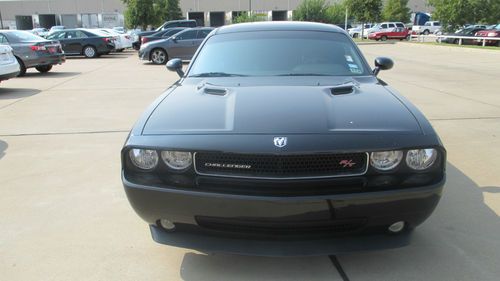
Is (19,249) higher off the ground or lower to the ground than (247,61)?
lower

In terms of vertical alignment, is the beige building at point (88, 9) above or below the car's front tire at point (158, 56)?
above

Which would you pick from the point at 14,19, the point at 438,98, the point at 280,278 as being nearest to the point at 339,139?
the point at 280,278

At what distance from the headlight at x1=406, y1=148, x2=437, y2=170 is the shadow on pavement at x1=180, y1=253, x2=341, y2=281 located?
850mm

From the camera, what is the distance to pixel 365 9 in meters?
46.3

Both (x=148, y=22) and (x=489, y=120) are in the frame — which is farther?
(x=148, y=22)

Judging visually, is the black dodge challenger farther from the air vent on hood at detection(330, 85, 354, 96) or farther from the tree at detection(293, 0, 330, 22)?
the tree at detection(293, 0, 330, 22)

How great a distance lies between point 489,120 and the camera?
732 centimetres

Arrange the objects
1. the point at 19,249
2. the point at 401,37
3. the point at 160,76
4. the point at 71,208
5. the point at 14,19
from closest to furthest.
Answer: the point at 19,249 < the point at 71,208 < the point at 160,76 < the point at 401,37 < the point at 14,19

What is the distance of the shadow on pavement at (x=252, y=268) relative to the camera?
112 inches

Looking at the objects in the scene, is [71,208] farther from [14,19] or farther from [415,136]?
[14,19]

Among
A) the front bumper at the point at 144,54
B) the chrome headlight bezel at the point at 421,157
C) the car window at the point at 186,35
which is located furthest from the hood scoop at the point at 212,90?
the front bumper at the point at 144,54

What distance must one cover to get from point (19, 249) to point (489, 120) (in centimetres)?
695

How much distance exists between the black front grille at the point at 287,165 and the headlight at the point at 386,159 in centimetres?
6

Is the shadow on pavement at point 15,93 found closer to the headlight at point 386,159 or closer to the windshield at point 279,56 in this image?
the windshield at point 279,56
